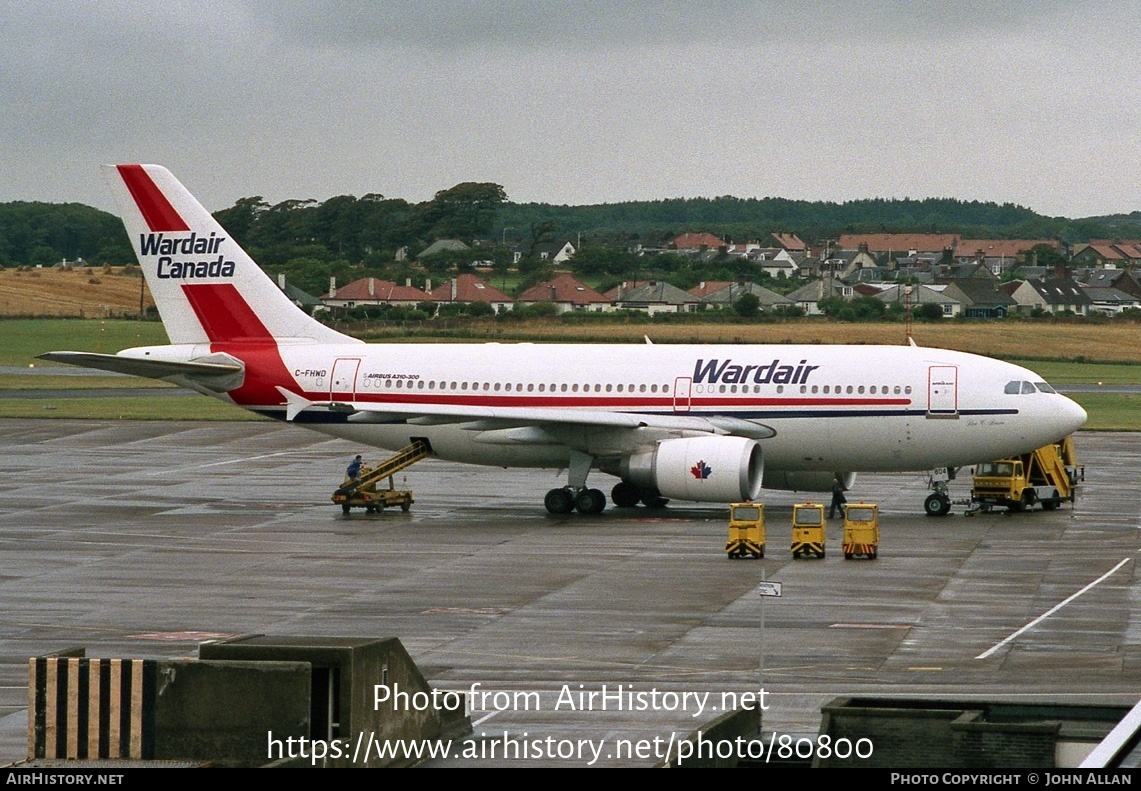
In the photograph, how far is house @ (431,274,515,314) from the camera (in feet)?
456

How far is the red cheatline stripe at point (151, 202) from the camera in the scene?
4741 cm

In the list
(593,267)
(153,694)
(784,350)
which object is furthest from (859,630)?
(593,267)

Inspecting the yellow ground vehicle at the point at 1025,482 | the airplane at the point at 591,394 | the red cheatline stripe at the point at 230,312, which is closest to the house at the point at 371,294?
the airplane at the point at 591,394

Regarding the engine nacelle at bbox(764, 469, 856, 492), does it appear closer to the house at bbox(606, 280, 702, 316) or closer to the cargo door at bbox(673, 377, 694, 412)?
the cargo door at bbox(673, 377, 694, 412)

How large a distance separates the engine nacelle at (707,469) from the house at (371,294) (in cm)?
9568

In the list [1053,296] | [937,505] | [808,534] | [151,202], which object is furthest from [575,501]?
[1053,296]

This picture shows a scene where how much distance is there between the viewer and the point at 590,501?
43.5 m

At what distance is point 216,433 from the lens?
6900 centimetres

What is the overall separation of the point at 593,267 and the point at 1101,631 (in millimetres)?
146781

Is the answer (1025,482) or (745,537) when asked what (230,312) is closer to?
(745,537)

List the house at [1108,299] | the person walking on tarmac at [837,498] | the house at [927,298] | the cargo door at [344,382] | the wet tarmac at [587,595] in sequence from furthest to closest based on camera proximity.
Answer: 1. the house at [1108,299]
2. the house at [927,298]
3. the cargo door at [344,382]
4. the person walking on tarmac at [837,498]
5. the wet tarmac at [587,595]

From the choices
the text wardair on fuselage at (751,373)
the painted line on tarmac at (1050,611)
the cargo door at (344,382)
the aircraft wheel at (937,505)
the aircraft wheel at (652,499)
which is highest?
the text wardair on fuselage at (751,373)

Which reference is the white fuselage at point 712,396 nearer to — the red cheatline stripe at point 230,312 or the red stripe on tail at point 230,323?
the red stripe on tail at point 230,323

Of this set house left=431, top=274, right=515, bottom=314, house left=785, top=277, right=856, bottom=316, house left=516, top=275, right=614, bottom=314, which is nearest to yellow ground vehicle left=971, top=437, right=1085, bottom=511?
house left=431, top=274, right=515, bottom=314
